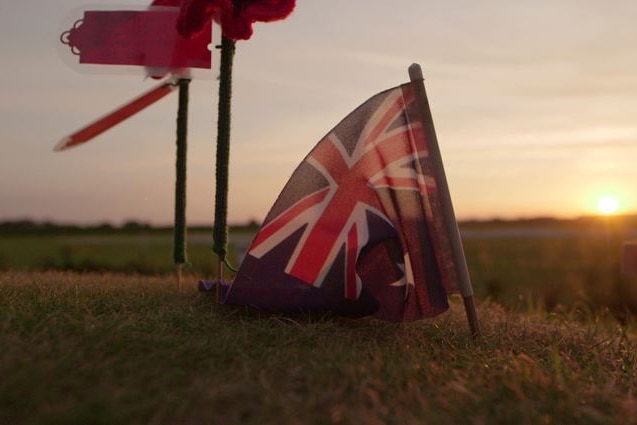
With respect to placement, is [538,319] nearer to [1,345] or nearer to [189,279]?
[189,279]

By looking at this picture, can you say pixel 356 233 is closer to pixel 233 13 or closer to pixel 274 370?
pixel 274 370

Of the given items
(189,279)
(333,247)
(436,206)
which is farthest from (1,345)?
(189,279)

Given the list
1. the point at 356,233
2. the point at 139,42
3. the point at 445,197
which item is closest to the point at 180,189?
the point at 139,42

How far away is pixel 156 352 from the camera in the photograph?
3125 millimetres

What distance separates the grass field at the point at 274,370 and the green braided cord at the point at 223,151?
1.23 feet

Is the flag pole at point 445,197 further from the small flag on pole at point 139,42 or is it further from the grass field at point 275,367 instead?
the small flag on pole at point 139,42

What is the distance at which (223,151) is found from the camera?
13.8ft

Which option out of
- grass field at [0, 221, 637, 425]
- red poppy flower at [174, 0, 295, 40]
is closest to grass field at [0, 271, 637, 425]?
grass field at [0, 221, 637, 425]

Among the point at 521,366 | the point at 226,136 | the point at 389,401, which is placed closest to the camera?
the point at 389,401

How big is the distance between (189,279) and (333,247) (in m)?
2.54

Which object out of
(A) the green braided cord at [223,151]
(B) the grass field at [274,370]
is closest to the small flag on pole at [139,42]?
(A) the green braided cord at [223,151]

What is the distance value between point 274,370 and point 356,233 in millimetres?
895

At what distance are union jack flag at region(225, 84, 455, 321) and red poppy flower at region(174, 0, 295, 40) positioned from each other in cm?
75

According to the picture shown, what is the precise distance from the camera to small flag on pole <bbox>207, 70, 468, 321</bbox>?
3.70 metres
